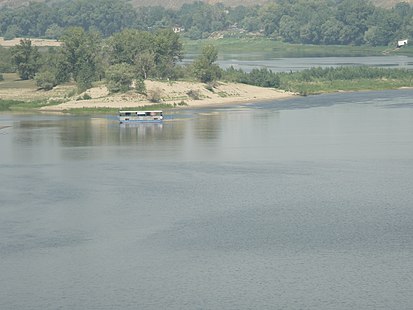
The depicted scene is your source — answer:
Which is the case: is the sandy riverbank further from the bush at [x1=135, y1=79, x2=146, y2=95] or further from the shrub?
the shrub

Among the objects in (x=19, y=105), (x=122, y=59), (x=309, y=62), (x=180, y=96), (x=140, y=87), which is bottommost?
(x=19, y=105)

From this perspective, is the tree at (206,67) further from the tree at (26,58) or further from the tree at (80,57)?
the tree at (26,58)

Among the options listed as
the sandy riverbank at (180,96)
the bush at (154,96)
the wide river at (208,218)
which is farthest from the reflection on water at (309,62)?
the wide river at (208,218)

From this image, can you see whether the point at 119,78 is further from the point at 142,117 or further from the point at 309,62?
the point at 309,62

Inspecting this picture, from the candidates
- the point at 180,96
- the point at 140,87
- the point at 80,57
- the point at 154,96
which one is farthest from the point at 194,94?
the point at 80,57

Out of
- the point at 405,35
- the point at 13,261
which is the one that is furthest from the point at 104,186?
the point at 405,35
